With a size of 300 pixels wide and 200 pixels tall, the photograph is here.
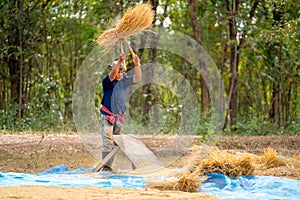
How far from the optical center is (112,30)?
219 inches

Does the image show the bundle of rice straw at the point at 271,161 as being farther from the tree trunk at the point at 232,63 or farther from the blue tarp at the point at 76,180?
the tree trunk at the point at 232,63

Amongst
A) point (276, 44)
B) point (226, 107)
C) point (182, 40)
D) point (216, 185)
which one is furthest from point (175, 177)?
point (276, 44)

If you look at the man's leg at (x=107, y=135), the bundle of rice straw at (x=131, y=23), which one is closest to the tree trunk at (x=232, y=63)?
the bundle of rice straw at (x=131, y=23)

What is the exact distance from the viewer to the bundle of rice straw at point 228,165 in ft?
15.9

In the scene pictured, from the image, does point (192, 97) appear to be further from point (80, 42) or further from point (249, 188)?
point (80, 42)

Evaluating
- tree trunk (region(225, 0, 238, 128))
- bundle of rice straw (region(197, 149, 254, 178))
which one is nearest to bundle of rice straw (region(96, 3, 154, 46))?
bundle of rice straw (region(197, 149, 254, 178))

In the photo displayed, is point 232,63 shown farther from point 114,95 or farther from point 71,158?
point 114,95

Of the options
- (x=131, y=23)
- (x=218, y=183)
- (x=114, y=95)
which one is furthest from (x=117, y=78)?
(x=218, y=183)

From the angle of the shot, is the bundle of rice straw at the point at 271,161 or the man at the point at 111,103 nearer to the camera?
the bundle of rice straw at the point at 271,161

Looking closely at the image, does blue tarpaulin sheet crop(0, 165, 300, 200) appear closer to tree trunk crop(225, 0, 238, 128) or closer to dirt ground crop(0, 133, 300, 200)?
dirt ground crop(0, 133, 300, 200)

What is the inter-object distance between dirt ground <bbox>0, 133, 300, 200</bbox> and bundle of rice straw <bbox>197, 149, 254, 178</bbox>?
0.15 meters

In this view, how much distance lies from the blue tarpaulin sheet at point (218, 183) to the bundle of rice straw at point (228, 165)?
0.09 meters

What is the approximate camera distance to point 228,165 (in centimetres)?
491

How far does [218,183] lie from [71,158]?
274 centimetres
